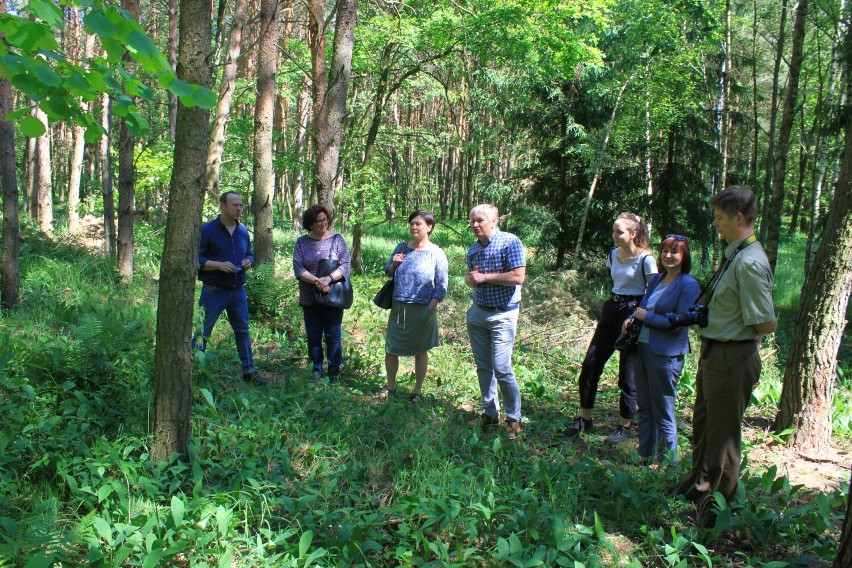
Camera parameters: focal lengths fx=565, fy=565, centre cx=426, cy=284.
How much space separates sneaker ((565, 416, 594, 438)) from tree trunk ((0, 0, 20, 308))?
261 inches

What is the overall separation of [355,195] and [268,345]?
5.15 meters

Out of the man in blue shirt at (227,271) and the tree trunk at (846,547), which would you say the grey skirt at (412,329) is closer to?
the man in blue shirt at (227,271)

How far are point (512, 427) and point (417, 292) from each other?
5.09 ft

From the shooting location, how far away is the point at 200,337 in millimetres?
5387

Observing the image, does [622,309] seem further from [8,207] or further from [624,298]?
[8,207]

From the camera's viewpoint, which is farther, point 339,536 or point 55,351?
point 55,351

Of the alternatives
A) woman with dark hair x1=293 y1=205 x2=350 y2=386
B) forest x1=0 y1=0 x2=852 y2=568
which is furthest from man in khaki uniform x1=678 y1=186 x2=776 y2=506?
woman with dark hair x1=293 y1=205 x2=350 y2=386

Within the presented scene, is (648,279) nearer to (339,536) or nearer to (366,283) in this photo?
(339,536)

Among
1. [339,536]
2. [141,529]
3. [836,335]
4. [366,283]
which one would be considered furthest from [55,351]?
[366,283]

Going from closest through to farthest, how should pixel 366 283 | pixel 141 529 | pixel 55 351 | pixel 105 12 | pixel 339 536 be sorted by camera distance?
pixel 105 12, pixel 141 529, pixel 339 536, pixel 55 351, pixel 366 283

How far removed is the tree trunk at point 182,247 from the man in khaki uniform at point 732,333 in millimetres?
3155

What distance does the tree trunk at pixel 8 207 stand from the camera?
668cm

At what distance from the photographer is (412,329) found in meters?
5.58

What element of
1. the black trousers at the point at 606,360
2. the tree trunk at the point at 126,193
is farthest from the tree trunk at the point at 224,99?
the black trousers at the point at 606,360
